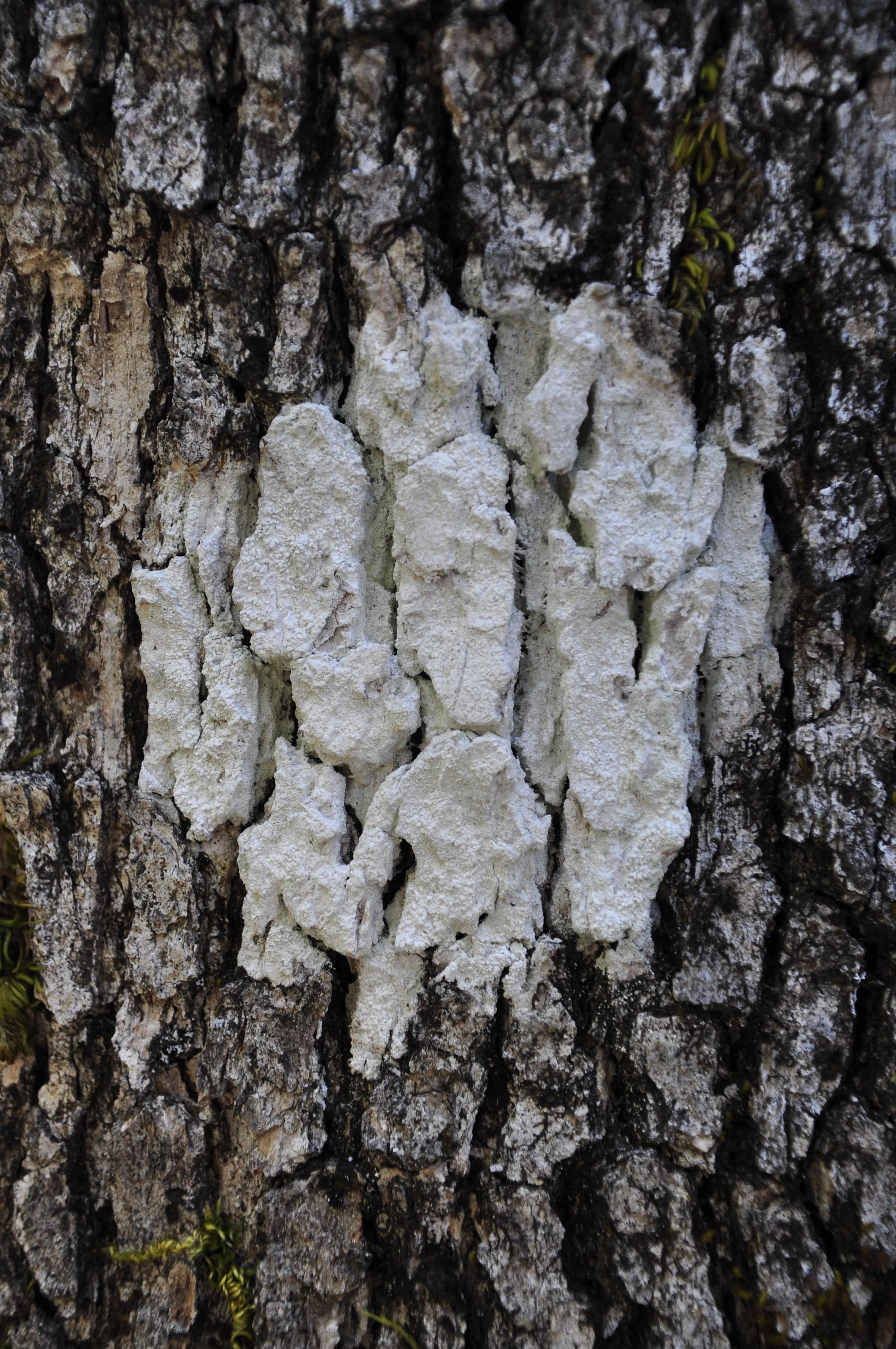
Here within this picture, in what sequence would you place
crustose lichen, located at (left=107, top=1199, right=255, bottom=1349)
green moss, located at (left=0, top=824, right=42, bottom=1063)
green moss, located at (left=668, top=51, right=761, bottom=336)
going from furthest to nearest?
1. green moss, located at (left=0, top=824, right=42, bottom=1063)
2. crustose lichen, located at (left=107, top=1199, right=255, bottom=1349)
3. green moss, located at (left=668, top=51, right=761, bottom=336)

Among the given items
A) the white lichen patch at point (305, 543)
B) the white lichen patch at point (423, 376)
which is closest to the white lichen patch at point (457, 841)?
the white lichen patch at point (305, 543)

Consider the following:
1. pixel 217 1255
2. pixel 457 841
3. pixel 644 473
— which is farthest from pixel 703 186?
pixel 217 1255

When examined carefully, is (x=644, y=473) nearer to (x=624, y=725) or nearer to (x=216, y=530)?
(x=624, y=725)

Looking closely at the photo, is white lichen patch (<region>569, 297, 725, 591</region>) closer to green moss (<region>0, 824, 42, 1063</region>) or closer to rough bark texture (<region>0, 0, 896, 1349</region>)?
rough bark texture (<region>0, 0, 896, 1349</region>)

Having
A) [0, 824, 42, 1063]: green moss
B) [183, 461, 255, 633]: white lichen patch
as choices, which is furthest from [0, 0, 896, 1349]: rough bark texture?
[0, 824, 42, 1063]: green moss

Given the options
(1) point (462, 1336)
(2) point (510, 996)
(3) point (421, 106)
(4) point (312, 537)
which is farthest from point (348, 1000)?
(3) point (421, 106)

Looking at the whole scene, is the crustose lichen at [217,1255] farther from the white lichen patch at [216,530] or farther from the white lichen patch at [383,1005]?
the white lichen patch at [216,530]
